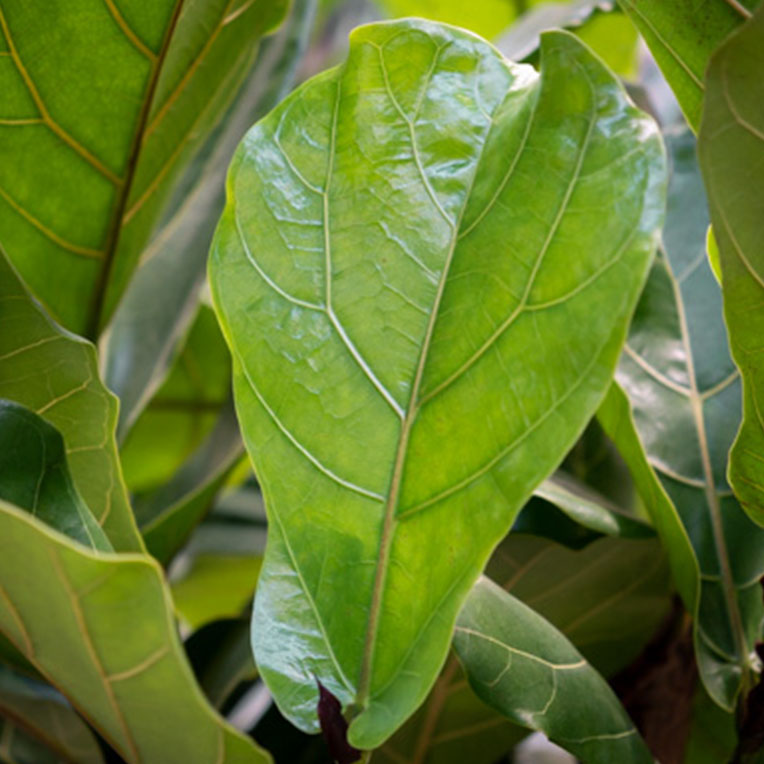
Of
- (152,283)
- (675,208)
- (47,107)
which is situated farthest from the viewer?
(152,283)

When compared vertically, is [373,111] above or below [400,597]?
above

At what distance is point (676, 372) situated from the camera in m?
0.51

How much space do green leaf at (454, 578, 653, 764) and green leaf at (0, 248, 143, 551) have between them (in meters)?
0.13

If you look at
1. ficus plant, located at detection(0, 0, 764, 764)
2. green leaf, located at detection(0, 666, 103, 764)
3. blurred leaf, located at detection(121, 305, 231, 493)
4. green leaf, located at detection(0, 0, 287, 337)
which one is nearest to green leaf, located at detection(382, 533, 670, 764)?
ficus plant, located at detection(0, 0, 764, 764)

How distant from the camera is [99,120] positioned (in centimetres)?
47

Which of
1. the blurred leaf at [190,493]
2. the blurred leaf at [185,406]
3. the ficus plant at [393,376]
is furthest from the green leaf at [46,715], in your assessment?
the blurred leaf at [185,406]

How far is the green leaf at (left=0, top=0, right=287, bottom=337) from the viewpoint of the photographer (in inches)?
17.3

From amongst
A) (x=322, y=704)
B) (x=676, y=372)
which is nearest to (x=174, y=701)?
(x=322, y=704)

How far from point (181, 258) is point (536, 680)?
0.41 m

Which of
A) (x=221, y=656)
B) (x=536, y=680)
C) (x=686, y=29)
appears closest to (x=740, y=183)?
(x=686, y=29)

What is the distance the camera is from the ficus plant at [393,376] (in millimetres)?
314

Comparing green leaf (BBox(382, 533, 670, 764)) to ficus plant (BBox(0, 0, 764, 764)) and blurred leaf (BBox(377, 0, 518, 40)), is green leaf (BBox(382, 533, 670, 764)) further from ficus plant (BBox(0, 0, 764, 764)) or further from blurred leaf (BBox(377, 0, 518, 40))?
blurred leaf (BBox(377, 0, 518, 40))

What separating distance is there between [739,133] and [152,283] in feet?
1.53

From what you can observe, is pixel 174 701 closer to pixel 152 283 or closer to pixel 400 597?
pixel 400 597
